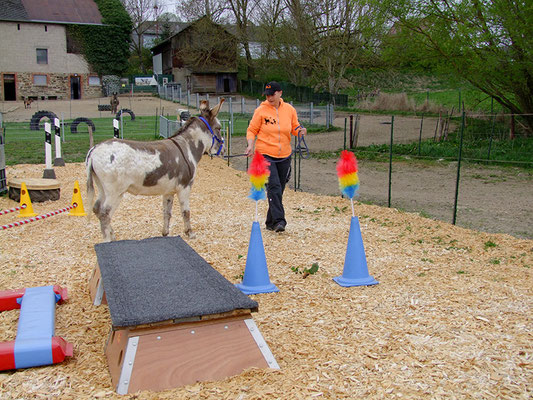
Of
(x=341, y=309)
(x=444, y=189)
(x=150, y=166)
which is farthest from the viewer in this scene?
(x=444, y=189)

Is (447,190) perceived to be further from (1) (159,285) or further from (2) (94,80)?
(2) (94,80)

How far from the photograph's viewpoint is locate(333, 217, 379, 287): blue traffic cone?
5.45 metres

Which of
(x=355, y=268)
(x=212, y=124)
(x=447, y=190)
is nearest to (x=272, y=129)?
(x=212, y=124)

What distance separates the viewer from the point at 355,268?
5.51 metres

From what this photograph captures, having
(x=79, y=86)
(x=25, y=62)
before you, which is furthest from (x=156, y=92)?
(x=25, y=62)

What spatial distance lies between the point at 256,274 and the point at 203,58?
167 feet

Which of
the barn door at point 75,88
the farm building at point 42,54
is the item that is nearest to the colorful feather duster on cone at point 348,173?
the farm building at point 42,54

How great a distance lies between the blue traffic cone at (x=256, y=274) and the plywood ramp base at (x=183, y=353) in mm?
1606

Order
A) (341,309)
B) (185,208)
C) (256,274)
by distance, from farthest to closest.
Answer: (185,208), (256,274), (341,309)

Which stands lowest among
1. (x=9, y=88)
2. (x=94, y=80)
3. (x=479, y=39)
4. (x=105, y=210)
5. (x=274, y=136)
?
(x=105, y=210)

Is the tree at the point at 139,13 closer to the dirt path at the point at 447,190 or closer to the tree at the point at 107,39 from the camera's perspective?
the tree at the point at 107,39

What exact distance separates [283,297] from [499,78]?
1773 cm

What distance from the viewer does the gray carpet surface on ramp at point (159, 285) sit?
3.46 meters

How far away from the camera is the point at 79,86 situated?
2021 inches
